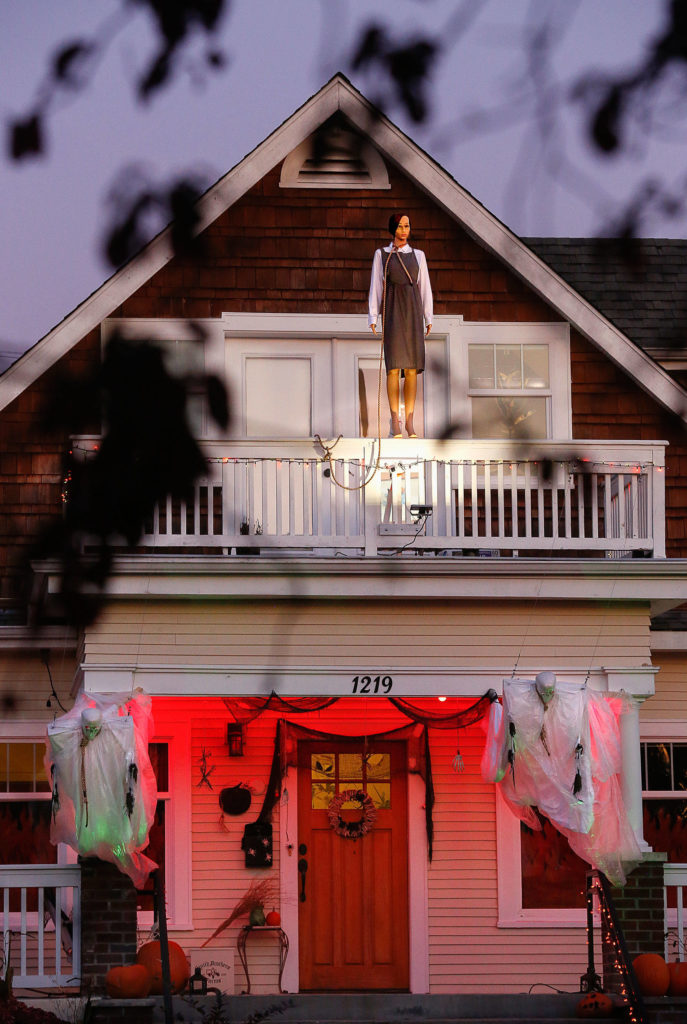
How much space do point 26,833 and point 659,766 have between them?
5.95 meters

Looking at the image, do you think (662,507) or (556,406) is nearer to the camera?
(662,507)

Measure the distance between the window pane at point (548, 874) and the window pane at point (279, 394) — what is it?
426cm

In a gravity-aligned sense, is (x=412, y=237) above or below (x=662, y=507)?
above

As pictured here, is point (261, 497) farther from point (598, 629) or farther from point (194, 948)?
point (194, 948)

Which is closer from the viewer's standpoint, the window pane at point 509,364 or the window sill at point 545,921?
the window sill at point 545,921

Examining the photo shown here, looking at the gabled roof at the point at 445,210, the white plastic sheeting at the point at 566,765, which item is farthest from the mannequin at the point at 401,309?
the white plastic sheeting at the point at 566,765

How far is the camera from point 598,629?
12742mm

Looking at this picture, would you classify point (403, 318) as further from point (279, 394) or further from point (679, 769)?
point (679, 769)

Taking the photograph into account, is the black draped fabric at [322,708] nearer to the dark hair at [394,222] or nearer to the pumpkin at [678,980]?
the pumpkin at [678,980]

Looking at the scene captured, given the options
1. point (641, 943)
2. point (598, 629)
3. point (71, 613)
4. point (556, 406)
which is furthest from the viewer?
point (556, 406)

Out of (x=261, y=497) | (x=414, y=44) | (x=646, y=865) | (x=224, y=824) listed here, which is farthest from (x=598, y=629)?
(x=414, y=44)

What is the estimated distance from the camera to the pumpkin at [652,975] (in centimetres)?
1137

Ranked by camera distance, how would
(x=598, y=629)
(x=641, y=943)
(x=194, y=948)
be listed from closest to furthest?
(x=641, y=943)
(x=598, y=629)
(x=194, y=948)

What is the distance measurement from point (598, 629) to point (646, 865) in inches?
75.4
